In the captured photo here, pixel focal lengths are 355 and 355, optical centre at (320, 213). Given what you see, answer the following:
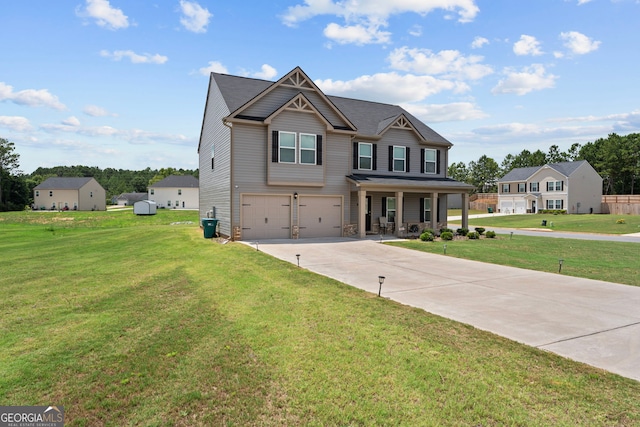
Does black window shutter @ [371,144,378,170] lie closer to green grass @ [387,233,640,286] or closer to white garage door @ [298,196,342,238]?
white garage door @ [298,196,342,238]

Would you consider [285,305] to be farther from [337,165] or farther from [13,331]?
[337,165]

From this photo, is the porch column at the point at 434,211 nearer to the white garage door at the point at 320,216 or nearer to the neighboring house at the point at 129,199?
the white garage door at the point at 320,216

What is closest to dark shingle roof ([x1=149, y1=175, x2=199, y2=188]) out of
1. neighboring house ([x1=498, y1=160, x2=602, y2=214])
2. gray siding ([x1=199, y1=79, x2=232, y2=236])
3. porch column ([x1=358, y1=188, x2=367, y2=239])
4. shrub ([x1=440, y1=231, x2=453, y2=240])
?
gray siding ([x1=199, y1=79, x2=232, y2=236])

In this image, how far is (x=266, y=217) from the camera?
18.8m

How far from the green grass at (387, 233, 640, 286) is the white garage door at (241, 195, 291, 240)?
5.97 metres

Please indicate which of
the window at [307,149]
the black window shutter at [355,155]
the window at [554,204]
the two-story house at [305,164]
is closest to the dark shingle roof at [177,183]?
the two-story house at [305,164]

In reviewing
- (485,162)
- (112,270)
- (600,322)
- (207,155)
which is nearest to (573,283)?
(600,322)

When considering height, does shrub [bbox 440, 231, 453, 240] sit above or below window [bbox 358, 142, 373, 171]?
below

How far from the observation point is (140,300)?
768cm

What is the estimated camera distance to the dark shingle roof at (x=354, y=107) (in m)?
19.9

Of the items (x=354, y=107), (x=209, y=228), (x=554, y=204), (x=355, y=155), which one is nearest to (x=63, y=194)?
(x=209, y=228)

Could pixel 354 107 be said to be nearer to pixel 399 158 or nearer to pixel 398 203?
pixel 399 158

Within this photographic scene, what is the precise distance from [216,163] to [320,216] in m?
7.04

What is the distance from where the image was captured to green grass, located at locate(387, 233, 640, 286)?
1098cm
